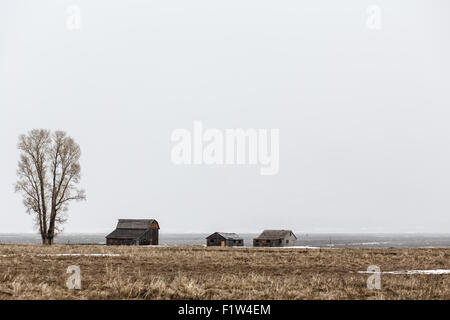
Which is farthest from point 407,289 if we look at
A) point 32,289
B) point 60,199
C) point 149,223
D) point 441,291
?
point 149,223

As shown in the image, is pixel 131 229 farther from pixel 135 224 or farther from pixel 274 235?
pixel 274 235

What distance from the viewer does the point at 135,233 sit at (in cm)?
7675

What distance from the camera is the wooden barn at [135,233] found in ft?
249

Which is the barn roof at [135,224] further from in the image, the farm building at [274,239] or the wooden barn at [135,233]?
the farm building at [274,239]

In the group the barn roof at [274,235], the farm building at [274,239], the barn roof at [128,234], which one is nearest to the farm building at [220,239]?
the farm building at [274,239]

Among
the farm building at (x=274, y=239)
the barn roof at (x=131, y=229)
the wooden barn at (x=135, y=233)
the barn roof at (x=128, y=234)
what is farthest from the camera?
the farm building at (x=274, y=239)

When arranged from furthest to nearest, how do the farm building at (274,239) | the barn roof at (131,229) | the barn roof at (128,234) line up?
the farm building at (274,239)
the barn roof at (131,229)
the barn roof at (128,234)

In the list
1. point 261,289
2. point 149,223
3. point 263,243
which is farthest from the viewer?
point 263,243

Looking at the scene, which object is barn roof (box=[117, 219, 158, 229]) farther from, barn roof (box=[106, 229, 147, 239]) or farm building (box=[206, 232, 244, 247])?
farm building (box=[206, 232, 244, 247])

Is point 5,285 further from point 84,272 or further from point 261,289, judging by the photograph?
point 261,289

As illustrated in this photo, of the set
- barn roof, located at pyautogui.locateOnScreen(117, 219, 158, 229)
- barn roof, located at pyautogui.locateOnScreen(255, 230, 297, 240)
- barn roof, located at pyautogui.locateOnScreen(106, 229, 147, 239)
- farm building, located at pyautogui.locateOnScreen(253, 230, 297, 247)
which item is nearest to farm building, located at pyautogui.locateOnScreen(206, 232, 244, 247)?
farm building, located at pyautogui.locateOnScreen(253, 230, 297, 247)
